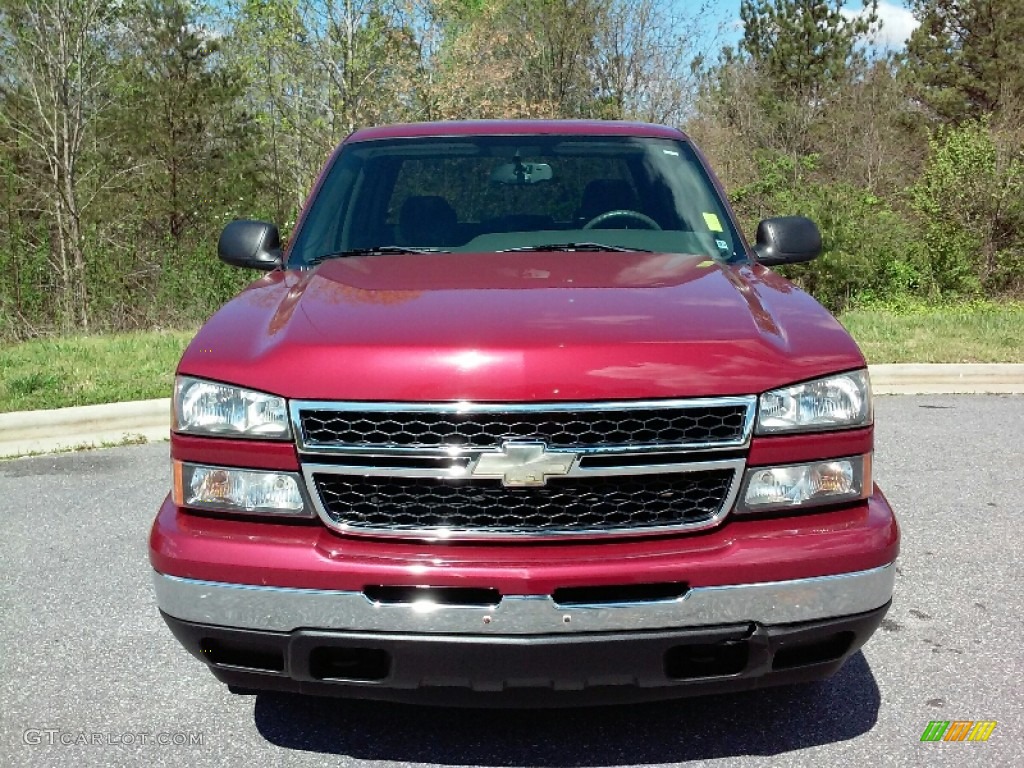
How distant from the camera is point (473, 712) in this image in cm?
312

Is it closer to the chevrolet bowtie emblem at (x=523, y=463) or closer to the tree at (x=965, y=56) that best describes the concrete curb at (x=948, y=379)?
the chevrolet bowtie emblem at (x=523, y=463)

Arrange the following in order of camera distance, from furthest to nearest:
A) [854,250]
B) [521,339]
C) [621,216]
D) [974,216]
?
[974,216] < [854,250] < [621,216] < [521,339]

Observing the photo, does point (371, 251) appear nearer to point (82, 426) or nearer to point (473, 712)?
point (473, 712)

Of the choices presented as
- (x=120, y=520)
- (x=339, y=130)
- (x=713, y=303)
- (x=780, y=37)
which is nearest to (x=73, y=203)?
(x=339, y=130)

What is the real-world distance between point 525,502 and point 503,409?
0.24 metres

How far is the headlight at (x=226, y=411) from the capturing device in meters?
2.57

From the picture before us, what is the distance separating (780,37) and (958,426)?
2875 centimetres

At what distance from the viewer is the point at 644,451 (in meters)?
2.50

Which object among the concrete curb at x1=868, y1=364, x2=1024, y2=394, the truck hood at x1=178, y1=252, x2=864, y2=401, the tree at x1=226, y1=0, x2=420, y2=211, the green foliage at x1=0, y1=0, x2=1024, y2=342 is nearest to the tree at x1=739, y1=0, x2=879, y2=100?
the green foliage at x1=0, y1=0, x2=1024, y2=342

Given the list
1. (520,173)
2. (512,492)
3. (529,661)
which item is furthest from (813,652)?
(520,173)

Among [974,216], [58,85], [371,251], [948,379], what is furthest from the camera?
[974,216]

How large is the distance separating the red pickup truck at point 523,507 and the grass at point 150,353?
18.7 ft

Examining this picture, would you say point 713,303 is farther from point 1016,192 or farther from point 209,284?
point 1016,192

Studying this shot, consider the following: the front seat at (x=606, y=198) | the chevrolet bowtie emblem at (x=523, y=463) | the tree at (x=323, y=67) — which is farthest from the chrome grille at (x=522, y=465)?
the tree at (x=323, y=67)
